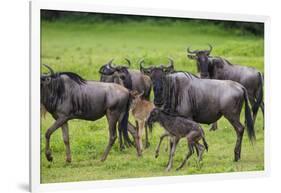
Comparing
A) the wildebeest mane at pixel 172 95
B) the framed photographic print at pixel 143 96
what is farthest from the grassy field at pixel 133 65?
the wildebeest mane at pixel 172 95

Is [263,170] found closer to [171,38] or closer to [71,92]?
[171,38]

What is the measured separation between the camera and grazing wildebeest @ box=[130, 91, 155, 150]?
4715mm

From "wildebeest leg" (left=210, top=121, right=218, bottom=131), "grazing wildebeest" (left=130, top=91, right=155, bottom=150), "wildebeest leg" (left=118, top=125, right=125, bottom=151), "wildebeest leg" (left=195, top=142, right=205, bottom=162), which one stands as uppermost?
"grazing wildebeest" (left=130, top=91, right=155, bottom=150)

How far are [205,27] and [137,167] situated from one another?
4.16ft

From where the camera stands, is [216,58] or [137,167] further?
[216,58]

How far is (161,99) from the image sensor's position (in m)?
4.79

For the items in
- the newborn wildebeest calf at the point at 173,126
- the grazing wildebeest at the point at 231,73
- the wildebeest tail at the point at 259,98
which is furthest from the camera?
the wildebeest tail at the point at 259,98

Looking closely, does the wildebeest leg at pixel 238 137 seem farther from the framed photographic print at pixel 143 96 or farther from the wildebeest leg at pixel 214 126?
the wildebeest leg at pixel 214 126

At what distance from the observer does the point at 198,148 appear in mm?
4891

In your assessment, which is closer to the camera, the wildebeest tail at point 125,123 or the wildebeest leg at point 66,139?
the wildebeest leg at point 66,139

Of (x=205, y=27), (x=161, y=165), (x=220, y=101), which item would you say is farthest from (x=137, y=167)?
(x=205, y=27)

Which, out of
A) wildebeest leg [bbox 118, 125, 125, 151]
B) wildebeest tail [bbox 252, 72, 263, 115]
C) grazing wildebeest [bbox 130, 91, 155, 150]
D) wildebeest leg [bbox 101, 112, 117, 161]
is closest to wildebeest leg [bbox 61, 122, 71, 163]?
wildebeest leg [bbox 101, 112, 117, 161]

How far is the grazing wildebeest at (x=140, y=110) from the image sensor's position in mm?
4715

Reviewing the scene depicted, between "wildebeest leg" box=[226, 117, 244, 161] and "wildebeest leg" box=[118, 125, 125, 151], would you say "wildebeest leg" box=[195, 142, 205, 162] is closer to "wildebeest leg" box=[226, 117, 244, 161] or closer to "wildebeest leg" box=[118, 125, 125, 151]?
"wildebeest leg" box=[226, 117, 244, 161]
